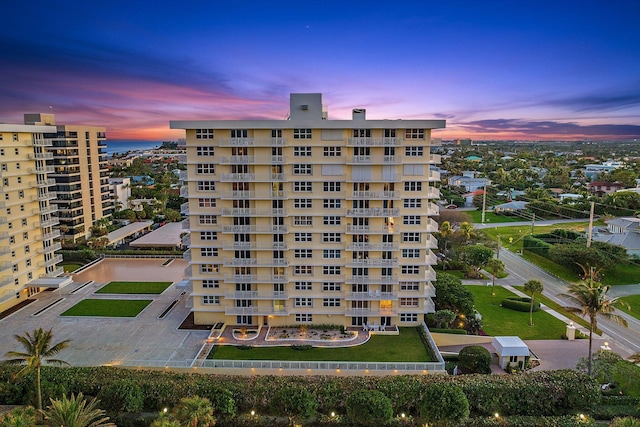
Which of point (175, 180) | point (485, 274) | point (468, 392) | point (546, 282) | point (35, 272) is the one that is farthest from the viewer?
point (175, 180)

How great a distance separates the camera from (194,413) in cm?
2234

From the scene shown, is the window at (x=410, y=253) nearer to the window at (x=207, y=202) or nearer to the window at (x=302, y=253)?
the window at (x=302, y=253)

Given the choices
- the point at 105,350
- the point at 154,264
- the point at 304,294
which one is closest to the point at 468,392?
the point at 304,294

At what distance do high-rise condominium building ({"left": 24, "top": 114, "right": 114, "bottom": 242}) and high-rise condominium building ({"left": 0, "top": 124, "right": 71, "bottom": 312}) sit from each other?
1862 centimetres

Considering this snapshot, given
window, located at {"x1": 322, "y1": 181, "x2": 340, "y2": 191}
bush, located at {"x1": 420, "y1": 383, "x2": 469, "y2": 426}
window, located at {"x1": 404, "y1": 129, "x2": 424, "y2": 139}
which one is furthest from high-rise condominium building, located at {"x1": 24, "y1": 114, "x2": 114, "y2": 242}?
bush, located at {"x1": 420, "y1": 383, "x2": 469, "y2": 426}

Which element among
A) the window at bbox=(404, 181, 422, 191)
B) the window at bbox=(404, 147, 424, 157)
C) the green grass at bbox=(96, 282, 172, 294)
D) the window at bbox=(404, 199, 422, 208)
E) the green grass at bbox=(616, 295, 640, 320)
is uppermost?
the window at bbox=(404, 147, 424, 157)

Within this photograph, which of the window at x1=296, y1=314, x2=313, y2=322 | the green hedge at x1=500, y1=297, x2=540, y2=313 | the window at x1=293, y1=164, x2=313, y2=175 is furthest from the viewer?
the green hedge at x1=500, y1=297, x2=540, y2=313

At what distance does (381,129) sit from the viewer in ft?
117

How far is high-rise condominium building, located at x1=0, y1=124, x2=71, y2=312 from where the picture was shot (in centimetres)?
4256

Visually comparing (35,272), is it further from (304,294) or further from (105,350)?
(304,294)

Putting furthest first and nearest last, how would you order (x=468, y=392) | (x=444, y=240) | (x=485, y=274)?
(x=444, y=240) < (x=485, y=274) < (x=468, y=392)

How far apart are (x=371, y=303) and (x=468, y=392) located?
12.5 meters

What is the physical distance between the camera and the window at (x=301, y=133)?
36.1 m

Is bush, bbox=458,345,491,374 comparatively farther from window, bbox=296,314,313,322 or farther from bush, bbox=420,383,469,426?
window, bbox=296,314,313,322
